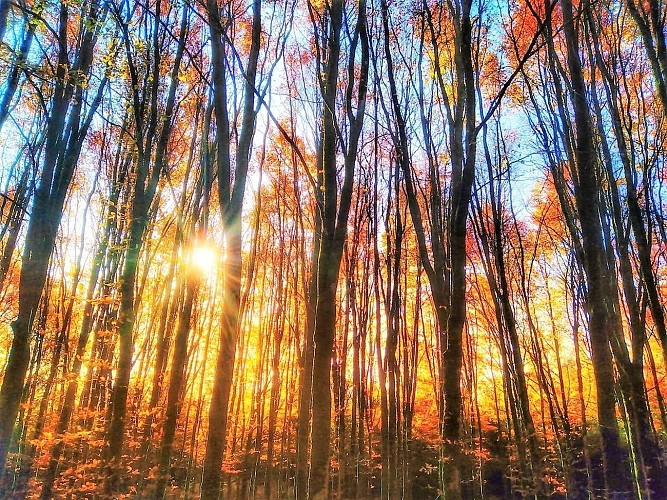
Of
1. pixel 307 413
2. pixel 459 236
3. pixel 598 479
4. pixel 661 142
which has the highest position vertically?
pixel 661 142

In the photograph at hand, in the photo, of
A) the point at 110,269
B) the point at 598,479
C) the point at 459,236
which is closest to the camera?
the point at 459,236

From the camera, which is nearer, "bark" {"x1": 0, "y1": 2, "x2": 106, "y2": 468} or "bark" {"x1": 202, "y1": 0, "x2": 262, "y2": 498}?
"bark" {"x1": 202, "y1": 0, "x2": 262, "y2": 498}

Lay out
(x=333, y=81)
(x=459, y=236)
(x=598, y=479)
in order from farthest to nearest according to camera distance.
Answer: (x=598, y=479)
(x=333, y=81)
(x=459, y=236)

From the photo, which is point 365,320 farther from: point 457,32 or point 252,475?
point 457,32

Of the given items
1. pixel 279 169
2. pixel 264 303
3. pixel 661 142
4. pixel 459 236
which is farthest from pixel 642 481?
pixel 264 303

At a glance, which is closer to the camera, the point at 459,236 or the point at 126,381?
the point at 459,236

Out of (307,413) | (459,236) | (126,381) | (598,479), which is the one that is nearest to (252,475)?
(307,413)

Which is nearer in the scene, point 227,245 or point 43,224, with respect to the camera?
point 227,245

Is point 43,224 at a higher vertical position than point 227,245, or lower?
higher

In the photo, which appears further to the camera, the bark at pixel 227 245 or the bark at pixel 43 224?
the bark at pixel 43 224

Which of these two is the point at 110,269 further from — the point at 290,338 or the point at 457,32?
the point at 457,32

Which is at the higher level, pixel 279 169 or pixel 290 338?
pixel 279 169

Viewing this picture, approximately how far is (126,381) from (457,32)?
564cm

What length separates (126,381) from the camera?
5.55 metres
